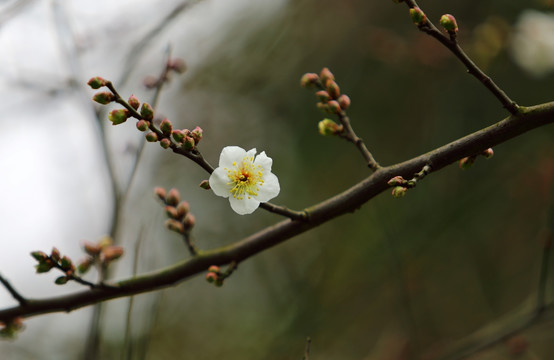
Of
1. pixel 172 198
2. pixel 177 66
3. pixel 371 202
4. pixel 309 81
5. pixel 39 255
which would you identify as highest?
pixel 371 202

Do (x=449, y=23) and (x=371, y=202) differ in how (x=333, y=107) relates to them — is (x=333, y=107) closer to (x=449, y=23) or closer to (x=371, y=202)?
(x=449, y=23)

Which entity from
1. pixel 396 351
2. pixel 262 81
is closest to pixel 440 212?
pixel 396 351

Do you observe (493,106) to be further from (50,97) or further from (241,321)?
(50,97)

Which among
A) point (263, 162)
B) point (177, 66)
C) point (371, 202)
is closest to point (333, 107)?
point (263, 162)

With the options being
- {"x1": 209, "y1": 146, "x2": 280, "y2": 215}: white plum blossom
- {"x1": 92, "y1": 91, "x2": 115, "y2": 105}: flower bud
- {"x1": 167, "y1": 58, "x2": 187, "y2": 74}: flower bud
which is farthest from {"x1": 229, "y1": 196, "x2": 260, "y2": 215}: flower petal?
{"x1": 167, "y1": 58, "x2": 187, "y2": 74}: flower bud

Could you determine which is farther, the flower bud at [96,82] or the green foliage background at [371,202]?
the green foliage background at [371,202]

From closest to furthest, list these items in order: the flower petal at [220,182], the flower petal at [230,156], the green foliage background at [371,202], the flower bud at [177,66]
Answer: the flower petal at [220,182], the flower petal at [230,156], the flower bud at [177,66], the green foliage background at [371,202]

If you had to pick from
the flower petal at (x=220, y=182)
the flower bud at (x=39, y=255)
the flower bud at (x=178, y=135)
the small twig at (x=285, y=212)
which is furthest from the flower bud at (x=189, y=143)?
the flower bud at (x=39, y=255)

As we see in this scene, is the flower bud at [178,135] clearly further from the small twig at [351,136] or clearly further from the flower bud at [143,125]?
the small twig at [351,136]
